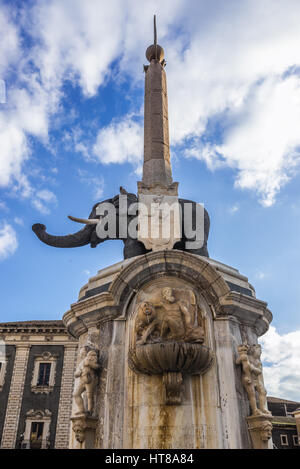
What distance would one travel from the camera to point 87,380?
6.88 m

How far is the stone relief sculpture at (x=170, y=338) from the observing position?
259 inches

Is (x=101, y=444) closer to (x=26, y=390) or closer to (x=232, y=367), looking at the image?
(x=232, y=367)

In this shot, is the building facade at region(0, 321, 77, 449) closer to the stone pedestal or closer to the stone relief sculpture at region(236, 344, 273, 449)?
the stone pedestal

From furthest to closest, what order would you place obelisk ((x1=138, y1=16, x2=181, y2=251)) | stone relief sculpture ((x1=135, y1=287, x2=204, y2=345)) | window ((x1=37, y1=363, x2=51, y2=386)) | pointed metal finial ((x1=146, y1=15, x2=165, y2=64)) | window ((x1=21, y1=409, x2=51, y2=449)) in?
window ((x1=37, y1=363, x2=51, y2=386)) → window ((x1=21, y1=409, x2=51, y2=449)) → pointed metal finial ((x1=146, y1=15, x2=165, y2=64)) → obelisk ((x1=138, y1=16, x2=181, y2=251)) → stone relief sculpture ((x1=135, y1=287, x2=204, y2=345))

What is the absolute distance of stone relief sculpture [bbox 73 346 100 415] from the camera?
6809 millimetres

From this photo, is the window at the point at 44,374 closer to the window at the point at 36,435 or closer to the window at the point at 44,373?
the window at the point at 44,373

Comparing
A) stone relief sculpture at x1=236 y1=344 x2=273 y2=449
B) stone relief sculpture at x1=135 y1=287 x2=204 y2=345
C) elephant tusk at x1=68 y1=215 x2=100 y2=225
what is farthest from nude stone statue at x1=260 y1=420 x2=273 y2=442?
elephant tusk at x1=68 y1=215 x2=100 y2=225

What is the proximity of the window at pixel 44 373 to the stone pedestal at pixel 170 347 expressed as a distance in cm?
2454

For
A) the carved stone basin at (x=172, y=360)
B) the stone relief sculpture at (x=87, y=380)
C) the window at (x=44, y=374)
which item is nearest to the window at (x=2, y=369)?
the window at (x=44, y=374)

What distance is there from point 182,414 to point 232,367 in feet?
3.74

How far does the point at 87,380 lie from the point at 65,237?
13.9 feet

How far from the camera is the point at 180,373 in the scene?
21.8 ft
